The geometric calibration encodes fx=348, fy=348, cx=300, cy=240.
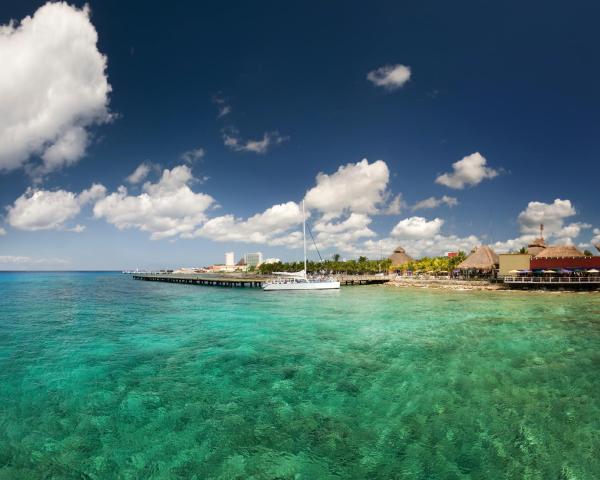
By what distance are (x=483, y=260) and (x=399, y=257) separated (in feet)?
126

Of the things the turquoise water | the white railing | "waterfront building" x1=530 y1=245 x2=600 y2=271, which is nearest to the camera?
the turquoise water

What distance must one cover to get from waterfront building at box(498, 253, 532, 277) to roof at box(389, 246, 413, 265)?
42704 millimetres

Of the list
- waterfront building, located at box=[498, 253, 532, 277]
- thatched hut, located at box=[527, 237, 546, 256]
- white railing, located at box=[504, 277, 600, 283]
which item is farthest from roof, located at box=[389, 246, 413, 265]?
white railing, located at box=[504, 277, 600, 283]

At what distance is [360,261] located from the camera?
4348 inches

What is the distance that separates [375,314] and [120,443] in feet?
75.3

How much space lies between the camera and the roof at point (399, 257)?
322ft

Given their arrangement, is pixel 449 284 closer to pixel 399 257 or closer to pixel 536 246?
pixel 536 246

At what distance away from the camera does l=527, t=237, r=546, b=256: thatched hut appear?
2680 inches

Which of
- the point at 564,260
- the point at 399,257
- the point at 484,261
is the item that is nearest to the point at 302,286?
the point at 484,261

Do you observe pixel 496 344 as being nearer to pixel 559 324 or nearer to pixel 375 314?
pixel 559 324

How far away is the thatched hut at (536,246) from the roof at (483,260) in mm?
10844

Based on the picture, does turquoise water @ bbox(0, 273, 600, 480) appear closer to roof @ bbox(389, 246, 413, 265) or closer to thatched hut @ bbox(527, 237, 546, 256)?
thatched hut @ bbox(527, 237, 546, 256)

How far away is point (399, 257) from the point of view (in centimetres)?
9931

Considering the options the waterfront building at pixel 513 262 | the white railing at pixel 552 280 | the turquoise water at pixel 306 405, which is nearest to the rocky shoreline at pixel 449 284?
the white railing at pixel 552 280
